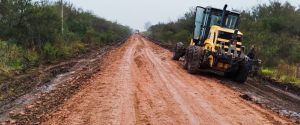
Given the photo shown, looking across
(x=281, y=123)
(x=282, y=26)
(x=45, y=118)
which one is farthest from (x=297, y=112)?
(x=282, y=26)

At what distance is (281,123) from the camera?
10758 mm

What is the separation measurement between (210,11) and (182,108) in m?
10.4

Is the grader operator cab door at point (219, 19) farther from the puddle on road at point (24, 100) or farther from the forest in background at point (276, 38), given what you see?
the puddle on road at point (24, 100)

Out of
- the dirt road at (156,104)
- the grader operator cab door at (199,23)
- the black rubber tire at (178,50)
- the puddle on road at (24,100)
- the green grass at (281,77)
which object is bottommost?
the green grass at (281,77)

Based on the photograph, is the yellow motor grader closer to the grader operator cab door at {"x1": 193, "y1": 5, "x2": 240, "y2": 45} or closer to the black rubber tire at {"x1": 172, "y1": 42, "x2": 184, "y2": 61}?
the grader operator cab door at {"x1": 193, "y1": 5, "x2": 240, "y2": 45}

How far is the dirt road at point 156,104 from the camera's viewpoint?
10148 mm

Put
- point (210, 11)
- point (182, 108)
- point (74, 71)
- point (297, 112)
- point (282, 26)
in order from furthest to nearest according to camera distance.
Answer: point (282, 26) < point (210, 11) < point (74, 71) < point (297, 112) < point (182, 108)

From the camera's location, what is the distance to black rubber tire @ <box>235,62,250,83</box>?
1912 centimetres

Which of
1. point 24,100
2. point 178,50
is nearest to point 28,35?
point 178,50

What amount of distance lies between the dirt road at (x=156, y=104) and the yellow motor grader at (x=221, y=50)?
1.83 meters

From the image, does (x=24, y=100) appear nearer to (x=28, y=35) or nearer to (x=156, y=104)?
(x=156, y=104)

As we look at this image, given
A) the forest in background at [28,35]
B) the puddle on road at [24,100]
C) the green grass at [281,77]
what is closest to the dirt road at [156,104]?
the puddle on road at [24,100]

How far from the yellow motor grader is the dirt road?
1827 mm

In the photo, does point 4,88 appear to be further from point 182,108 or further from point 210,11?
point 210,11
